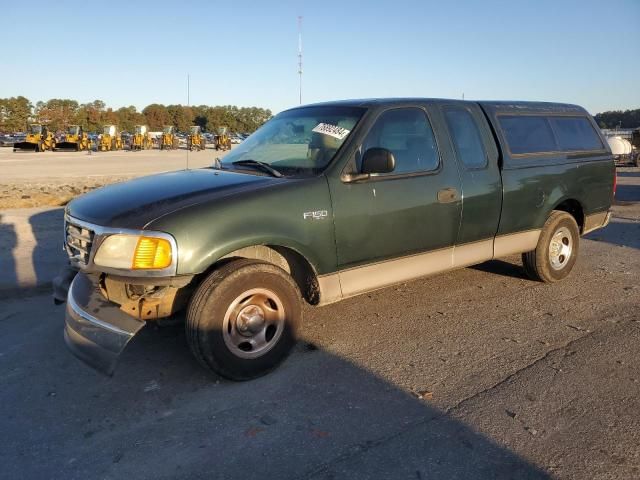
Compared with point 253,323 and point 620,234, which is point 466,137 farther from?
point 620,234

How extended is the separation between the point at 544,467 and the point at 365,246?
200cm

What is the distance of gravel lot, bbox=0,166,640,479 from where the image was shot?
278cm

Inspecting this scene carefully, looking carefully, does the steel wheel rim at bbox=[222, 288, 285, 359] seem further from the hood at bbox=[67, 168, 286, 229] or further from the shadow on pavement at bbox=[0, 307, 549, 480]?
the hood at bbox=[67, 168, 286, 229]

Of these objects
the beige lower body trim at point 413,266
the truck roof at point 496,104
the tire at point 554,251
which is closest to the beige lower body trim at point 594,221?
the tire at point 554,251

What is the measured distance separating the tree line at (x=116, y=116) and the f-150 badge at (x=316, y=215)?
5700 centimetres

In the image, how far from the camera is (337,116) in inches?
177

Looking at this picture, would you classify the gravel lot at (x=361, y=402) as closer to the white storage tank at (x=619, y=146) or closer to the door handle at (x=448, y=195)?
the door handle at (x=448, y=195)

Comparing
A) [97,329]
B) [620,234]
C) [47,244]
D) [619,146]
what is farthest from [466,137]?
[619,146]

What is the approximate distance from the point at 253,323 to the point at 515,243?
10.0 ft

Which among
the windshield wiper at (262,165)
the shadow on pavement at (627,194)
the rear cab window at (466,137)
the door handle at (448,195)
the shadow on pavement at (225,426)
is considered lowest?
the shadow on pavement at (225,426)

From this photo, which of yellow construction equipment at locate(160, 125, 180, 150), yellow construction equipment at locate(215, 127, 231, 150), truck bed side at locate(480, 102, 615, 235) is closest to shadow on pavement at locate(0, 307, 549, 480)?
truck bed side at locate(480, 102, 615, 235)

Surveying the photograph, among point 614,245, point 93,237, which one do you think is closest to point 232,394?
point 93,237

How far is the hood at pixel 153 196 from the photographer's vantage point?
11.2ft

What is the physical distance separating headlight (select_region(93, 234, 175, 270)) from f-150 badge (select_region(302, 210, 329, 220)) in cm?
100
